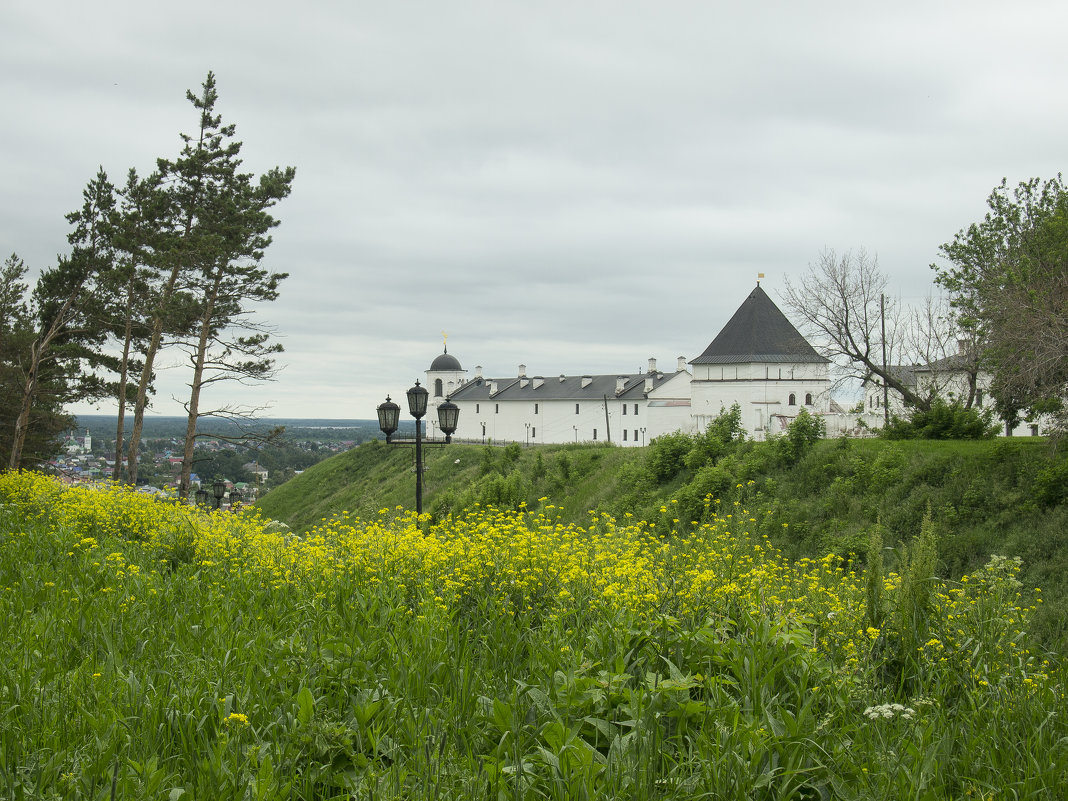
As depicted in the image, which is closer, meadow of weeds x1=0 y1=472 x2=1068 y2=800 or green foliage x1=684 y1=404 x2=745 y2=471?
meadow of weeds x1=0 y1=472 x2=1068 y2=800

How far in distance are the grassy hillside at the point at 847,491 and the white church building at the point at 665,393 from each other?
320 cm

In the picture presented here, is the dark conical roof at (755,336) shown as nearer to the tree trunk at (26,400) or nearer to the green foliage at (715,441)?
the green foliage at (715,441)

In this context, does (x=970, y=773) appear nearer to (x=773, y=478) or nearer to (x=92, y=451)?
(x=773, y=478)

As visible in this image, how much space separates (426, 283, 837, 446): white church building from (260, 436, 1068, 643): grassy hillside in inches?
126

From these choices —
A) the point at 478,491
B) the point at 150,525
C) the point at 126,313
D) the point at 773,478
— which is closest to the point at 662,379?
the point at 478,491

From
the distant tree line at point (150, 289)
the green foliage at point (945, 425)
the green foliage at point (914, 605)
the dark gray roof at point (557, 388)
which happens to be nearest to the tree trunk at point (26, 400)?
the distant tree line at point (150, 289)

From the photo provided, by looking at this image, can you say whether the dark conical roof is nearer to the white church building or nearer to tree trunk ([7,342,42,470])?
the white church building

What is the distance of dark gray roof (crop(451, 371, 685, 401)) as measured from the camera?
6084 centimetres

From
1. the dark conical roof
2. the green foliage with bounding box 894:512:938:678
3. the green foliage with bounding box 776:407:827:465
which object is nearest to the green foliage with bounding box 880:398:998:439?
the green foliage with bounding box 776:407:827:465

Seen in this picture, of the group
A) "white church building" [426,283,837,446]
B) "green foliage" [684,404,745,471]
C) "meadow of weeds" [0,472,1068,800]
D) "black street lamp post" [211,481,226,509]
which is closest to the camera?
"meadow of weeds" [0,472,1068,800]

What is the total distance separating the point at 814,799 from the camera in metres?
3.25

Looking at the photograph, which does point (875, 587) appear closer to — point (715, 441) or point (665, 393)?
point (715, 441)

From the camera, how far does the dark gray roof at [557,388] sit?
60844 millimetres

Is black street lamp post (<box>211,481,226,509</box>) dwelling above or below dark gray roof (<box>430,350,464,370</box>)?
below
